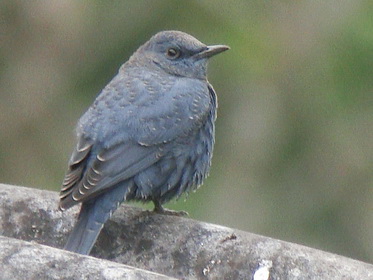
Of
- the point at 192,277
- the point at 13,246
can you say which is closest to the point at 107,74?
the point at 192,277

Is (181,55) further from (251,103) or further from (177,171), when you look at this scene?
(251,103)

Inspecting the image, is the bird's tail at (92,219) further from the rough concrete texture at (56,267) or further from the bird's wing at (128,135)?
the rough concrete texture at (56,267)

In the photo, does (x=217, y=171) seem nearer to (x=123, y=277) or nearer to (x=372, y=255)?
(x=372, y=255)

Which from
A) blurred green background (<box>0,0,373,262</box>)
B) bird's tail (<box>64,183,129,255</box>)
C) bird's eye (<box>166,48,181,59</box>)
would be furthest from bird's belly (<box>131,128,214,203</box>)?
blurred green background (<box>0,0,373,262</box>)

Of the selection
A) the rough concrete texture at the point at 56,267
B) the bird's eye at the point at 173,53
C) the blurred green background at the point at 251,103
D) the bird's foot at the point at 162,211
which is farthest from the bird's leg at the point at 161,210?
the rough concrete texture at the point at 56,267

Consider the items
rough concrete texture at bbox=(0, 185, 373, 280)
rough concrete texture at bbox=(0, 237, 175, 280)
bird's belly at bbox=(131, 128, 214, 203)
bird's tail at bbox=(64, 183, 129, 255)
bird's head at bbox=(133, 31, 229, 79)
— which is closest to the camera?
rough concrete texture at bbox=(0, 237, 175, 280)

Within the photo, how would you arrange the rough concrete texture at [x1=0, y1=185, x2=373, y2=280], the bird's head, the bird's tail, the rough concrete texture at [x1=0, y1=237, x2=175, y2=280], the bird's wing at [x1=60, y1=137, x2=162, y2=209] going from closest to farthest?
1. the rough concrete texture at [x1=0, y1=237, x2=175, y2=280]
2. the rough concrete texture at [x1=0, y1=185, x2=373, y2=280]
3. the bird's tail
4. the bird's wing at [x1=60, y1=137, x2=162, y2=209]
5. the bird's head

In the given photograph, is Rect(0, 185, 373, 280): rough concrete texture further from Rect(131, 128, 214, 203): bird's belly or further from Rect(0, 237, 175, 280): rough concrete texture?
Rect(0, 237, 175, 280): rough concrete texture
